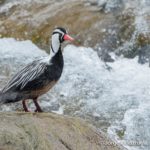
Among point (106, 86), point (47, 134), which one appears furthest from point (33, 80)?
point (106, 86)

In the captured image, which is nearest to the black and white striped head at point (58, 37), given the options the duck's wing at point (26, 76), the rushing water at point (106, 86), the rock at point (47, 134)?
the duck's wing at point (26, 76)

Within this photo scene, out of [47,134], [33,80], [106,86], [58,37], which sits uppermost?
[58,37]

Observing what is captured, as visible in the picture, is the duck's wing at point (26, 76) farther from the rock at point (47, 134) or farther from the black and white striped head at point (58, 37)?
the rock at point (47, 134)

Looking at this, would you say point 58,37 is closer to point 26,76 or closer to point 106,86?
point 26,76

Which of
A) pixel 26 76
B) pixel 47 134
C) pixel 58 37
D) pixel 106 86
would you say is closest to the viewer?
pixel 47 134

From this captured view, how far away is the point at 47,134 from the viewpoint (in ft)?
17.4

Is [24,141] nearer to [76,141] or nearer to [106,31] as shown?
[76,141]

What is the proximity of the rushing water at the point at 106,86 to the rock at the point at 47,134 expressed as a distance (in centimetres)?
207

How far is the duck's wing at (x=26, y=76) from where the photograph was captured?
6594 mm

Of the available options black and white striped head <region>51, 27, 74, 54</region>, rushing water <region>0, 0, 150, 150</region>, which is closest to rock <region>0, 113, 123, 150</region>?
black and white striped head <region>51, 27, 74, 54</region>

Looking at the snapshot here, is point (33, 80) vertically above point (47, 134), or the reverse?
point (33, 80)

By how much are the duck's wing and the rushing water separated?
187 centimetres

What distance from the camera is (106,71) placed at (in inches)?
405

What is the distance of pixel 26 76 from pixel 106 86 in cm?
322
